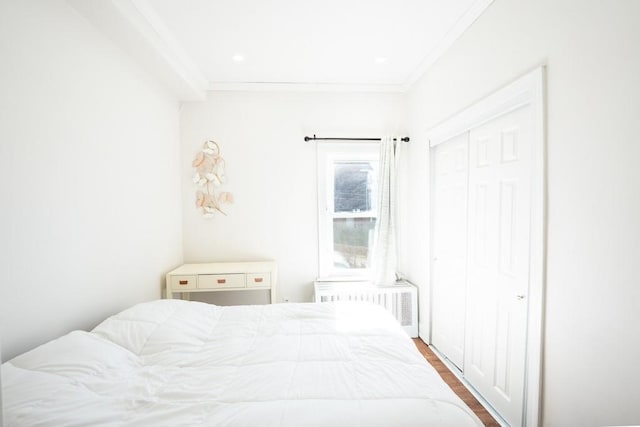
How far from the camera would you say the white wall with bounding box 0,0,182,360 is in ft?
4.28

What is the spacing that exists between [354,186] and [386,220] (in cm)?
51

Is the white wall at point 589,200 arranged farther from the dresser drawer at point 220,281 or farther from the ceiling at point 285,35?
the dresser drawer at point 220,281

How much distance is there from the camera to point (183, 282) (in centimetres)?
263

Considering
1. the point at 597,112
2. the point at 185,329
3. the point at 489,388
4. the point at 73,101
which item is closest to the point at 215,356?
the point at 185,329

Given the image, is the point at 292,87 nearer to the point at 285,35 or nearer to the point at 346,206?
the point at 285,35

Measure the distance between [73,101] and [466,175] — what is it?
256 centimetres

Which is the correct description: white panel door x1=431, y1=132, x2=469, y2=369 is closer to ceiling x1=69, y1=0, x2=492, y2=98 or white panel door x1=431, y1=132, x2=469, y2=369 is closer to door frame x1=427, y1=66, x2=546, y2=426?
door frame x1=427, y1=66, x2=546, y2=426

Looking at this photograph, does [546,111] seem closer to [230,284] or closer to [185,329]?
[185,329]

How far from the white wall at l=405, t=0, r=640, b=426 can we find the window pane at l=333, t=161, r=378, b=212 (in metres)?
1.72

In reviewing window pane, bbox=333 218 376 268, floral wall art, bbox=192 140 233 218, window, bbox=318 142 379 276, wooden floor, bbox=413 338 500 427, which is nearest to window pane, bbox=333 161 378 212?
window, bbox=318 142 379 276

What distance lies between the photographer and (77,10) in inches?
65.6

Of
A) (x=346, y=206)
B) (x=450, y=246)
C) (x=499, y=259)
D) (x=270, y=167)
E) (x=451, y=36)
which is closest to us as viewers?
(x=499, y=259)

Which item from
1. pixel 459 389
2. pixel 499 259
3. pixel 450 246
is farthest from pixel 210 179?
pixel 459 389

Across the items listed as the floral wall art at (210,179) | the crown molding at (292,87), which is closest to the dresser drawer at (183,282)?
the floral wall art at (210,179)
